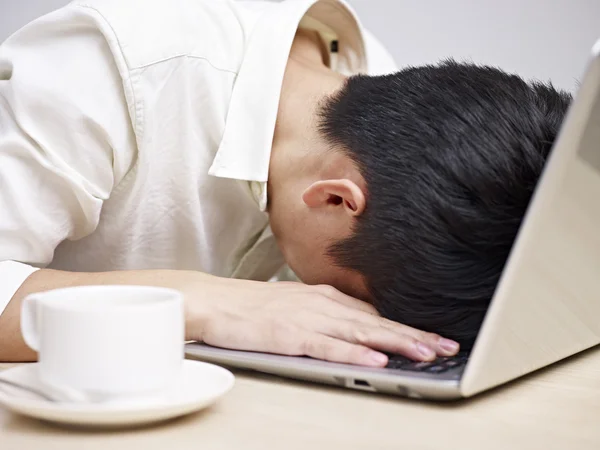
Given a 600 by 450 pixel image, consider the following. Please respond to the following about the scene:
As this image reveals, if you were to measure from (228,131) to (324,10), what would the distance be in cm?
37

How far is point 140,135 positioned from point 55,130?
0.37ft

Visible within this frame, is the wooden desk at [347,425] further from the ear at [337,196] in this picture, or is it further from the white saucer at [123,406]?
the ear at [337,196]

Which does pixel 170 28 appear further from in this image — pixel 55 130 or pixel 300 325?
pixel 300 325

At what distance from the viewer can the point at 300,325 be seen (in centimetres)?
68

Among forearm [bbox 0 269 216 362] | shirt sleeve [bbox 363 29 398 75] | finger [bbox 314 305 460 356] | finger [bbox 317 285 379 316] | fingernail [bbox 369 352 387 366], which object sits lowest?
forearm [bbox 0 269 216 362]

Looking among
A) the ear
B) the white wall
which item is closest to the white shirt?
the ear

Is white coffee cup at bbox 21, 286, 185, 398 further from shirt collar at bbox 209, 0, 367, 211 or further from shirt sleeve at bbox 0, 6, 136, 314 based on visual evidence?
shirt collar at bbox 209, 0, 367, 211

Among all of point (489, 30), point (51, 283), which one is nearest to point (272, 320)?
point (51, 283)

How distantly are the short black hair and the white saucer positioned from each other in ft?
0.81

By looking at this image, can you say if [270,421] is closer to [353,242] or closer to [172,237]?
[353,242]

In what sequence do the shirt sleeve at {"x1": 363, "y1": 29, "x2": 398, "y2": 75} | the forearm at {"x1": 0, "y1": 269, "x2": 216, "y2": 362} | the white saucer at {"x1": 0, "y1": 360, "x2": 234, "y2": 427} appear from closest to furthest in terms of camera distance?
the white saucer at {"x1": 0, "y1": 360, "x2": 234, "y2": 427} < the forearm at {"x1": 0, "y1": 269, "x2": 216, "y2": 362} < the shirt sleeve at {"x1": 363, "y1": 29, "x2": 398, "y2": 75}

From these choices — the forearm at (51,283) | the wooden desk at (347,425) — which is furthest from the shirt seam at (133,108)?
the wooden desk at (347,425)

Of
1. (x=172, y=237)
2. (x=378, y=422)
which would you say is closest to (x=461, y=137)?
(x=378, y=422)

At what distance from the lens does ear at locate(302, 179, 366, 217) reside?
76cm
